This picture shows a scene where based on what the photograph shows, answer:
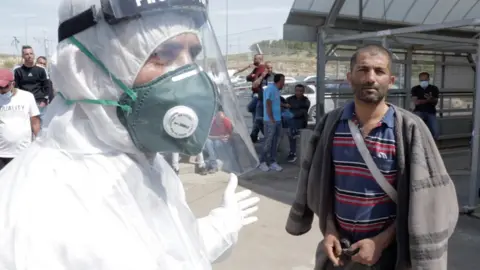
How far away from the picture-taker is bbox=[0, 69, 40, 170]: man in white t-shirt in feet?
15.4

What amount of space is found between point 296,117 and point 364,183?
20.3 ft

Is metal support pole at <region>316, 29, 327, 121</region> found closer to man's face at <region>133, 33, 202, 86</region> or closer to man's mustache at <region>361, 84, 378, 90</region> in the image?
man's mustache at <region>361, 84, 378, 90</region>

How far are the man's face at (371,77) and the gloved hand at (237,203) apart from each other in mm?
802

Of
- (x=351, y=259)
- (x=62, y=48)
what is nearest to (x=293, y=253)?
(x=351, y=259)

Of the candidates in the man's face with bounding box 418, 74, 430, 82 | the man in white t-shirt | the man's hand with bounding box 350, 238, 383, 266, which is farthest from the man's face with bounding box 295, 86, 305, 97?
the man's hand with bounding box 350, 238, 383, 266

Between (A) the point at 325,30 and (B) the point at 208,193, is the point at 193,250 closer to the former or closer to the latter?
(B) the point at 208,193

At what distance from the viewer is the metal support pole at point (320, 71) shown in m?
7.16

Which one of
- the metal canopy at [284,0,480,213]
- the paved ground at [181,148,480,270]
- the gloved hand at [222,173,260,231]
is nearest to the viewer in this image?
the gloved hand at [222,173,260,231]

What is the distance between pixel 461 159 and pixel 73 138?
893cm

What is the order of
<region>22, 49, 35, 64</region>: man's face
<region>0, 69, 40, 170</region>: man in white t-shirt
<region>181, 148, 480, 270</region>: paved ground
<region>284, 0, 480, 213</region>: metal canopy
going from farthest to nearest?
1. <region>284, 0, 480, 213</region>: metal canopy
2. <region>22, 49, 35, 64</region>: man's face
3. <region>0, 69, 40, 170</region>: man in white t-shirt
4. <region>181, 148, 480, 270</region>: paved ground

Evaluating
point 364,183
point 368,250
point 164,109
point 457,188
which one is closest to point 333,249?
point 368,250

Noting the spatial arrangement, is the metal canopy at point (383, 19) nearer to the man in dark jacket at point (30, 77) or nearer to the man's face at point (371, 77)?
the man's face at point (371, 77)

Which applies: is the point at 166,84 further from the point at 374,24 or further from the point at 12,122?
the point at 374,24

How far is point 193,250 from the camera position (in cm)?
129
